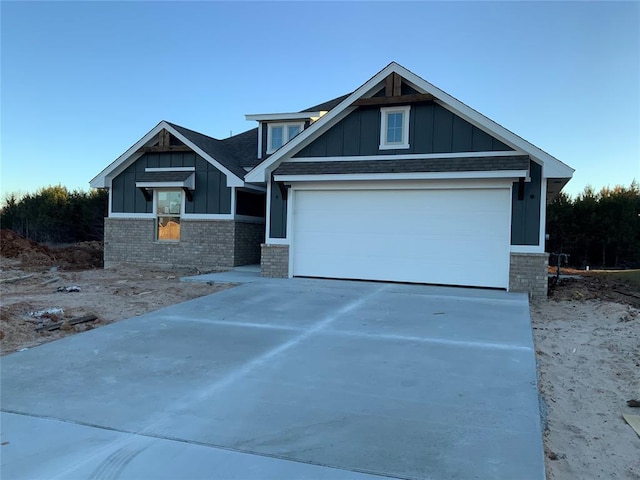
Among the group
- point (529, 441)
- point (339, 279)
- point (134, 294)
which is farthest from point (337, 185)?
point (529, 441)

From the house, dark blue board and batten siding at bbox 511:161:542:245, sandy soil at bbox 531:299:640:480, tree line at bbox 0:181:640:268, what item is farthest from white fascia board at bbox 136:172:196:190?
tree line at bbox 0:181:640:268

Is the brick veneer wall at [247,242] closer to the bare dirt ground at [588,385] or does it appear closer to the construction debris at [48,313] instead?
the construction debris at [48,313]

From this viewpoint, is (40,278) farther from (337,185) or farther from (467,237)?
(467,237)

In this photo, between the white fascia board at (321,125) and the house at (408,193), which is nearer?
the house at (408,193)

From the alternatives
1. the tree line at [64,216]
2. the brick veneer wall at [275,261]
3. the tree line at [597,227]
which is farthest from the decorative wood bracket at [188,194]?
the tree line at [597,227]

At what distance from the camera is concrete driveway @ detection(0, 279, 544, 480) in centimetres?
348

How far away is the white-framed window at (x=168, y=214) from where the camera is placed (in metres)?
17.2

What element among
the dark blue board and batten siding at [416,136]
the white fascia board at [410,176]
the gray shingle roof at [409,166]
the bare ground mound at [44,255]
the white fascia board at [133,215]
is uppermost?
the dark blue board and batten siding at [416,136]

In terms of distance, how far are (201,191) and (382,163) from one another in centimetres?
714

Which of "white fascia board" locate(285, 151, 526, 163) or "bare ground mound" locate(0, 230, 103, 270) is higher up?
"white fascia board" locate(285, 151, 526, 163)

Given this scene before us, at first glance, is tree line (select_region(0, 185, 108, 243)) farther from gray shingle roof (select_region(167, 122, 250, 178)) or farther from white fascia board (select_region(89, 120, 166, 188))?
gray shingle roof (select_region(167, 122, 250, 178))

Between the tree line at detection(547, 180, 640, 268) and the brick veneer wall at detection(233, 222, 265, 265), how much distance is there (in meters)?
17.9

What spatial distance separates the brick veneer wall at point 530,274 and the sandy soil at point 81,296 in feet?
24.0

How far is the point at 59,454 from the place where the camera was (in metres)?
3.60
